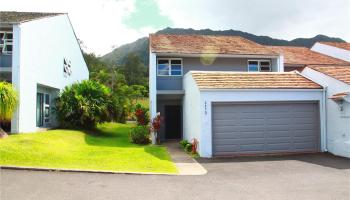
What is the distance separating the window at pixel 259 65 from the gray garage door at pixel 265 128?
644 centimetres

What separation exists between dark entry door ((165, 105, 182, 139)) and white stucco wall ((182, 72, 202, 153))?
2720 millimetres

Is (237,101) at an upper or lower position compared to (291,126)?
upper

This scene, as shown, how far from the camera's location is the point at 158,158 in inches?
500

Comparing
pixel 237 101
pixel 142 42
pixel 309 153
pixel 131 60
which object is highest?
pixel 142 42

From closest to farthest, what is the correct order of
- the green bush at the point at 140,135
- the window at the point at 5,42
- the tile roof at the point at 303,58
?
the window at the point at 5,42, the green bush at the point at 140,135, the tile roof at the point at 303,58

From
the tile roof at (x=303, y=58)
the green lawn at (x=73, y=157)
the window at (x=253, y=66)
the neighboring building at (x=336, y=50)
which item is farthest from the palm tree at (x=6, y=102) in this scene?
the neighboring building at (x=336, y=50)

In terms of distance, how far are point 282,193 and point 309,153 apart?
25.3ft

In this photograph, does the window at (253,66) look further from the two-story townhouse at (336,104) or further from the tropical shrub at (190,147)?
the tropical shrub at (190,147)

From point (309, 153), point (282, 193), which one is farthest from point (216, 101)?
point (282, 193)

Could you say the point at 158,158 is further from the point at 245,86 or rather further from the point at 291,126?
the point at 291,126

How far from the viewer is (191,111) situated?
16234mm

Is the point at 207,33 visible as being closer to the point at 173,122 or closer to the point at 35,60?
the point at 173,122

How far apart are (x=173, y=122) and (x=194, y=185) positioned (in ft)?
42.8

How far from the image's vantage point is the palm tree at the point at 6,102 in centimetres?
1396
